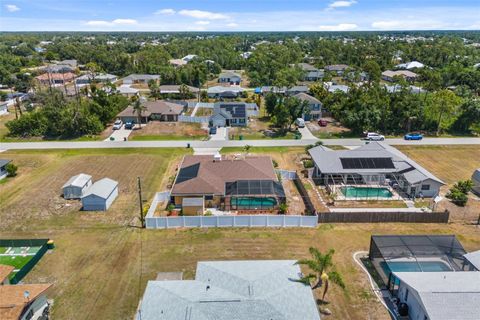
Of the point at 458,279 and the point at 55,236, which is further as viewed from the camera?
the point at 55,236

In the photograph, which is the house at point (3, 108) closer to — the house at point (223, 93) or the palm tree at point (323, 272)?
the house at point (223, 93)

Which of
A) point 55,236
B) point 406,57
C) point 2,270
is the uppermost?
point 406,57

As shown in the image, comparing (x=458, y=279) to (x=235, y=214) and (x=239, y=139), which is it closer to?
(x=235, y=214)

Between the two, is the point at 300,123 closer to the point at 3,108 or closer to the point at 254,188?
the point at 254,188

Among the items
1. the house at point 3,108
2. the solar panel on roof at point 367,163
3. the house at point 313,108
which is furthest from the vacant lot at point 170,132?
the house at point 3,108

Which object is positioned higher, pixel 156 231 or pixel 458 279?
pixel 458 279

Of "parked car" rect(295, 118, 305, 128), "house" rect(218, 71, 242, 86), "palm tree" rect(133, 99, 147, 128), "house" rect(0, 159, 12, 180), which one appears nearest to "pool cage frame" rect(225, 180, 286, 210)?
"house" rect(0, 159, 12, 180)

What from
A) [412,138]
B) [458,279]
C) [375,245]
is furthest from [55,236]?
[412,138]
